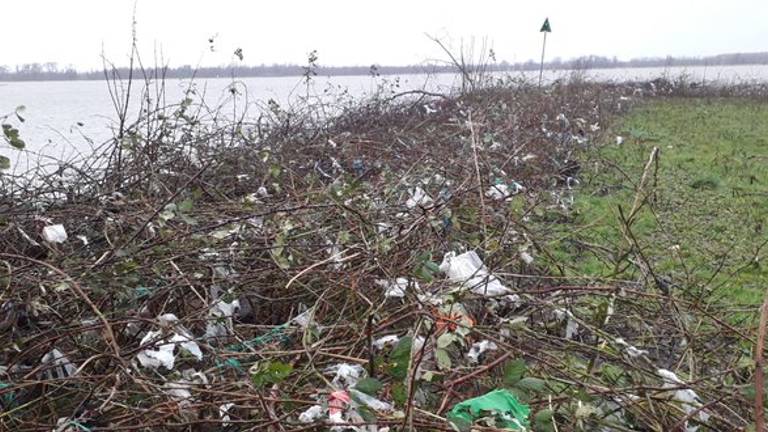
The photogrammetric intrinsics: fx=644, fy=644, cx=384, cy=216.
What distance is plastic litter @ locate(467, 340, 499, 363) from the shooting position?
197 cm

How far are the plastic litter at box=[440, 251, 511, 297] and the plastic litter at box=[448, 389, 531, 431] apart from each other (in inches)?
26.3

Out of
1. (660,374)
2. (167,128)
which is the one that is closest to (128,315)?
(660,374)

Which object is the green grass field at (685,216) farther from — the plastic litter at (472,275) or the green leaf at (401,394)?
the green leaf at (401,394)

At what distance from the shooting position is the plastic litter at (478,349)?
197 centimetres

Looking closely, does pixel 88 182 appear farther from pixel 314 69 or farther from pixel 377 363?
pixel 314 69

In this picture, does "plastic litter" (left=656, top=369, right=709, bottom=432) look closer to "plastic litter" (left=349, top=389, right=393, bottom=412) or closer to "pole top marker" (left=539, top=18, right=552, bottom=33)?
"plastic litter" (left=349, top=389, right=393, bottom=412)

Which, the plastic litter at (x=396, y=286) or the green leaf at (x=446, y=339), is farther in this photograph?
the plastic litter at (x=396, y=286)

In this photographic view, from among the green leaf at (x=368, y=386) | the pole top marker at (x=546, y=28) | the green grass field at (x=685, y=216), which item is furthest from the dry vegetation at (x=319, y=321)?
the pole top marker at (x=546, y=28)

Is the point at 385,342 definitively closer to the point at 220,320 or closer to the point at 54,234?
the point at 220,320

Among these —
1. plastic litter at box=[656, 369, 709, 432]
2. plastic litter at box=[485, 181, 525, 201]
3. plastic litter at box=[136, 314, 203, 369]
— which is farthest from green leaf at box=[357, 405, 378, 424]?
plastic litter at box=[485, 181, 525, 201]

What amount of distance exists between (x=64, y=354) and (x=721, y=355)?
2.44m

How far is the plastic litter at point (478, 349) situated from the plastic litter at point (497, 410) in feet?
1.09

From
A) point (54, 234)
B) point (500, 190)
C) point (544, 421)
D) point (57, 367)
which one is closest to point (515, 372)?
point (544, 421)

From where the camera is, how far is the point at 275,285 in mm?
2709
